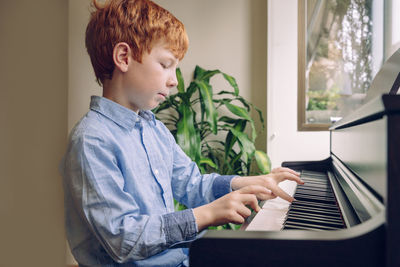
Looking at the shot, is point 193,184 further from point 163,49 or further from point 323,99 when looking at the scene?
point 323,99

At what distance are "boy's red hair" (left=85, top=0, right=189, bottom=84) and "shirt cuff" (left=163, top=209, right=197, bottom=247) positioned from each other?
17.0 inches

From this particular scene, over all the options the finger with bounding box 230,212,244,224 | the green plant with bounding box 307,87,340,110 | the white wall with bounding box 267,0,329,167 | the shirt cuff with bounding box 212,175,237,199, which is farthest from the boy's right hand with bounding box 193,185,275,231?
the green plant with bounding box 307,87,340,110

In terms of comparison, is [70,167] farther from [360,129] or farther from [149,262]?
A: [360,129]

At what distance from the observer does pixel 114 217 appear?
0.67 meters

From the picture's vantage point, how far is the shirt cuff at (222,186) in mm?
1005

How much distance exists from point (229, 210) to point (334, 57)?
193 cm

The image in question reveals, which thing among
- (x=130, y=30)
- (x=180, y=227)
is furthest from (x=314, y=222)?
(x=130, y=30)

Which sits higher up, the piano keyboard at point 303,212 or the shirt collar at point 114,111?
the shirt collar at point 114,111

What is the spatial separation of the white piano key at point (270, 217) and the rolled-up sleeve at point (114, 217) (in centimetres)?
14

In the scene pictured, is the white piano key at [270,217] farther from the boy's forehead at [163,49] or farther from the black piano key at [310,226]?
the boy's forehead at [163,49]

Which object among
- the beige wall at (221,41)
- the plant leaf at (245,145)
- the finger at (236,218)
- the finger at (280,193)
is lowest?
the finger at (236,218)

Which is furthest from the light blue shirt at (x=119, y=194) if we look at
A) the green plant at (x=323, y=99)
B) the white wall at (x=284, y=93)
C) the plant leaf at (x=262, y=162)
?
the green plant at (x=323, y=99)

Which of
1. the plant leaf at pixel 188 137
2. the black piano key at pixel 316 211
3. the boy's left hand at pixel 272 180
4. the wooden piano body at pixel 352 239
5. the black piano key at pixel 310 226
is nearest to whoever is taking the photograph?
the wooden piano body at pixel 352 239

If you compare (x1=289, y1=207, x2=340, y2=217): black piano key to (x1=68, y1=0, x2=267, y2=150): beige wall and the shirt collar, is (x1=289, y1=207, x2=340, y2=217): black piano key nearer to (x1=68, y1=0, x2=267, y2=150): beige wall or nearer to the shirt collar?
the shirt collar
